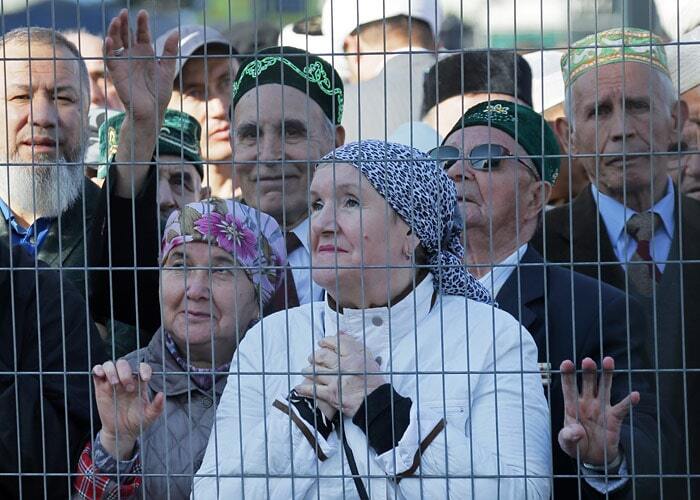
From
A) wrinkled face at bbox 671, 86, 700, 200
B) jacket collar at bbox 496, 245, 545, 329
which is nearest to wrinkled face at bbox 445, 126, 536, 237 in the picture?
jacket collar at bbox 496, 245, 545, 329

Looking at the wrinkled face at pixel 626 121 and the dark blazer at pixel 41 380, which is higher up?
the wrinkled face at pixel 626 121

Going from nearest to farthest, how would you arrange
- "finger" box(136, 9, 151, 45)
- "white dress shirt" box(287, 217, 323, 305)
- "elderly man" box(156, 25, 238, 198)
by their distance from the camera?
"finger" box(136, 9, 151, 45), "white dress shirt" box(287, 217, 323, 305), "elderly man" box(156, 25, 238, 198)

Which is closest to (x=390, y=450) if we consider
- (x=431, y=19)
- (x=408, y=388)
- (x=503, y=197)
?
(x=408, y=388)

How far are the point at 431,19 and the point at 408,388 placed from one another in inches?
87.8

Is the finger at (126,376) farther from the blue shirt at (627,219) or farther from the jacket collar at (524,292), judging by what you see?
the blue shirt at (627,219)

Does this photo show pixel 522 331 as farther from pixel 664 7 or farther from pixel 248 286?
pixel 664 7

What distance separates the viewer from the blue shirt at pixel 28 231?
11.7ft

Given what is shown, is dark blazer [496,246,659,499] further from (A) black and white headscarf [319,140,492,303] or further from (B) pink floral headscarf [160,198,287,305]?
(B) pink floral headscarf [160,198,287,305]

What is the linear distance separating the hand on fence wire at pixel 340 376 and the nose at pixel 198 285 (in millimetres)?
502

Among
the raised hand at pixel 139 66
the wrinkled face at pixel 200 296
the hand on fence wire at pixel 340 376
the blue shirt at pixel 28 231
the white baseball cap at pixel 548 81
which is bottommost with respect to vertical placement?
the hand on fence wire at pixel 340 376

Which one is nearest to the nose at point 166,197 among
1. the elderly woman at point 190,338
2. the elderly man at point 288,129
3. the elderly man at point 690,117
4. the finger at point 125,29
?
the elderly man at point 288,129

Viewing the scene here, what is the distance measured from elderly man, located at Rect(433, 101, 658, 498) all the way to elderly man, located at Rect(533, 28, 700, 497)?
10cm

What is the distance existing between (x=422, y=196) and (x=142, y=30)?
786 millimetres

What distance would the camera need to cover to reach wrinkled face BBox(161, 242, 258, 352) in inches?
134
